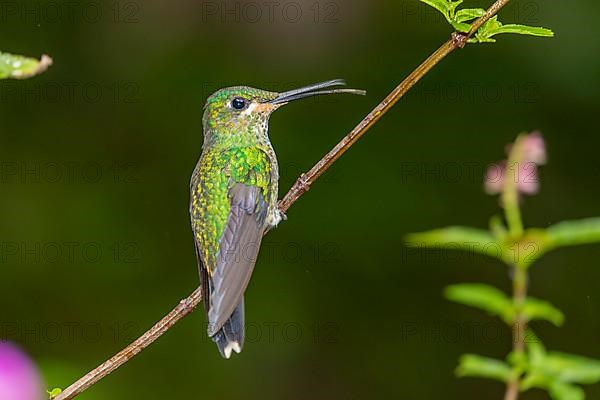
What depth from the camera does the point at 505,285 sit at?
20.5ft

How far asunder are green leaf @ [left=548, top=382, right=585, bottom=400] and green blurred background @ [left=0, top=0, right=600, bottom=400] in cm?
381

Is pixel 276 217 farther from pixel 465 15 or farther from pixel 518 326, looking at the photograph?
pixel 465 15

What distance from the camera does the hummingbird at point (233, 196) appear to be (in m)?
2.55

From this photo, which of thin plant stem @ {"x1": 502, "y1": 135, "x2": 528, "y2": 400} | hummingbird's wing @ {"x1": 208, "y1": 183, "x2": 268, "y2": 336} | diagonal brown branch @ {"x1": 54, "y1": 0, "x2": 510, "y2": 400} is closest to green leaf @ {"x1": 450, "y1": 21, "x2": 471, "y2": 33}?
diagonal brown branch @ {"x1": 54, "y1": 0, "x2": 510, "y2": 400}

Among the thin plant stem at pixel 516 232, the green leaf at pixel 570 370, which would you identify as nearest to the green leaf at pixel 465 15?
the thin plant stem at pixel 516 232

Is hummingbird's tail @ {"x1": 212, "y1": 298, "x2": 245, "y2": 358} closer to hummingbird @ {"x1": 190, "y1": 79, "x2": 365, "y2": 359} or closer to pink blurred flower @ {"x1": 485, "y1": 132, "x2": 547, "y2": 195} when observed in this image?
hummingbird @ {"x1": 190, "y1": 79, "x2": 365, "y2": 359}

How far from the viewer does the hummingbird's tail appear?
246 centimetres

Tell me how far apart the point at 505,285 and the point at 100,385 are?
2929 millimetres

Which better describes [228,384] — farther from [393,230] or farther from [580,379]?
[580,379]

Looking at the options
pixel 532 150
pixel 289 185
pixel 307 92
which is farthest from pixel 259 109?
pixel 289 185

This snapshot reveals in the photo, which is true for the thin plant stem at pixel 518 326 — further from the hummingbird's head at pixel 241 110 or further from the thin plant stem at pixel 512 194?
the hummingbird's head at pixel 241 110

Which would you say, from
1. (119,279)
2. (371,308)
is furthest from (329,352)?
(119,279)

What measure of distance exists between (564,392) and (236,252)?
3.64ft

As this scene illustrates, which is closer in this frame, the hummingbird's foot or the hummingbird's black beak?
the hummingbird's black beak
